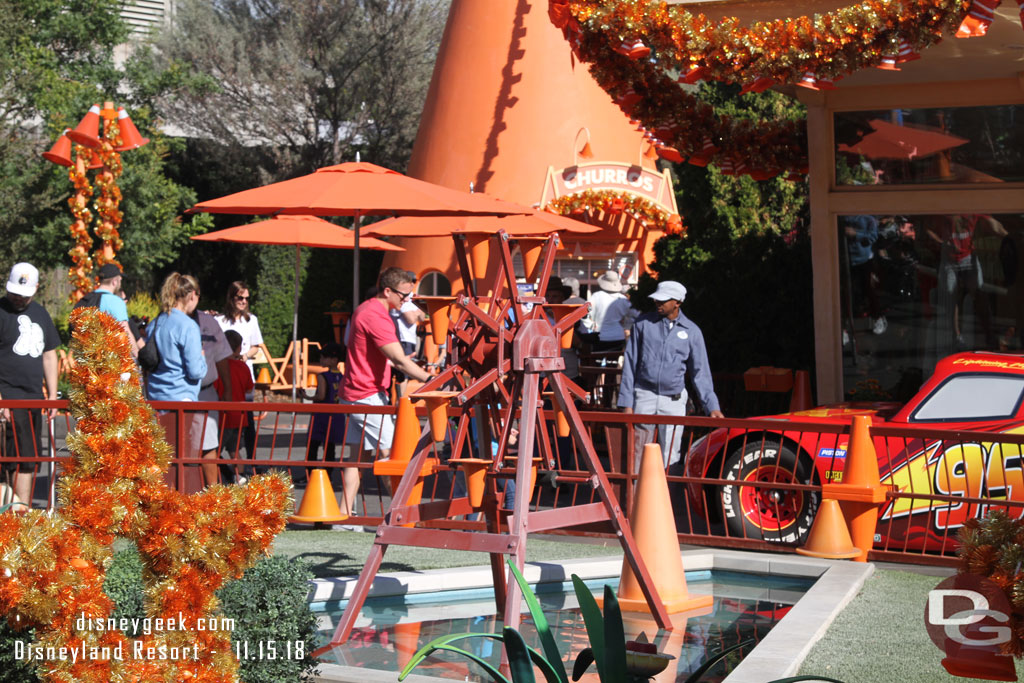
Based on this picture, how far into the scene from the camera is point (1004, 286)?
11781 millimetres

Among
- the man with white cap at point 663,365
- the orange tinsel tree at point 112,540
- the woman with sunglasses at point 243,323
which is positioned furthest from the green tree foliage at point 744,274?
the orange tinsel tree at point 112,540

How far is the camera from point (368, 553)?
7934mm

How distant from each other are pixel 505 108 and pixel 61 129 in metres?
9.45

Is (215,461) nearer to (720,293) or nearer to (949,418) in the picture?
(949,418)

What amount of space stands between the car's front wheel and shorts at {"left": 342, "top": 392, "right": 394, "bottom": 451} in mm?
2402

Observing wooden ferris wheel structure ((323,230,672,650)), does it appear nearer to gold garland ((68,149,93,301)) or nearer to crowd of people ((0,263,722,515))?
crowd of people ((0,263,722,515))

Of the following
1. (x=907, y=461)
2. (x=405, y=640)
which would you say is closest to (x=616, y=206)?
(x=907, y=461)

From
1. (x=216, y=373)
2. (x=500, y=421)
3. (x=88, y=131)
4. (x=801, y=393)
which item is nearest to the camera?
(x=500, y=421)

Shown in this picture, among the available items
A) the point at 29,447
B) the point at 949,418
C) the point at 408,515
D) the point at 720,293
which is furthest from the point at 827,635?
the point at 720,293

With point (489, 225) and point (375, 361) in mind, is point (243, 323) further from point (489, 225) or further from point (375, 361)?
point (375, 361)

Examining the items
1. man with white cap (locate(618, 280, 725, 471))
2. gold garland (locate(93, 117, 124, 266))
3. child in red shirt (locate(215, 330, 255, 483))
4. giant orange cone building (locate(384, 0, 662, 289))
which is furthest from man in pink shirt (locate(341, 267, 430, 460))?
gold garland (locate(93, 117, 124, 266))

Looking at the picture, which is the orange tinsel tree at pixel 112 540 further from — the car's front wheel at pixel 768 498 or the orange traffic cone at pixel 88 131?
the orange traffic cone at pixel 88 131

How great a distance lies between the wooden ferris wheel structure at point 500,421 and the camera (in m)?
5.43

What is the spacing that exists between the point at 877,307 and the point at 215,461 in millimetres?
6935
